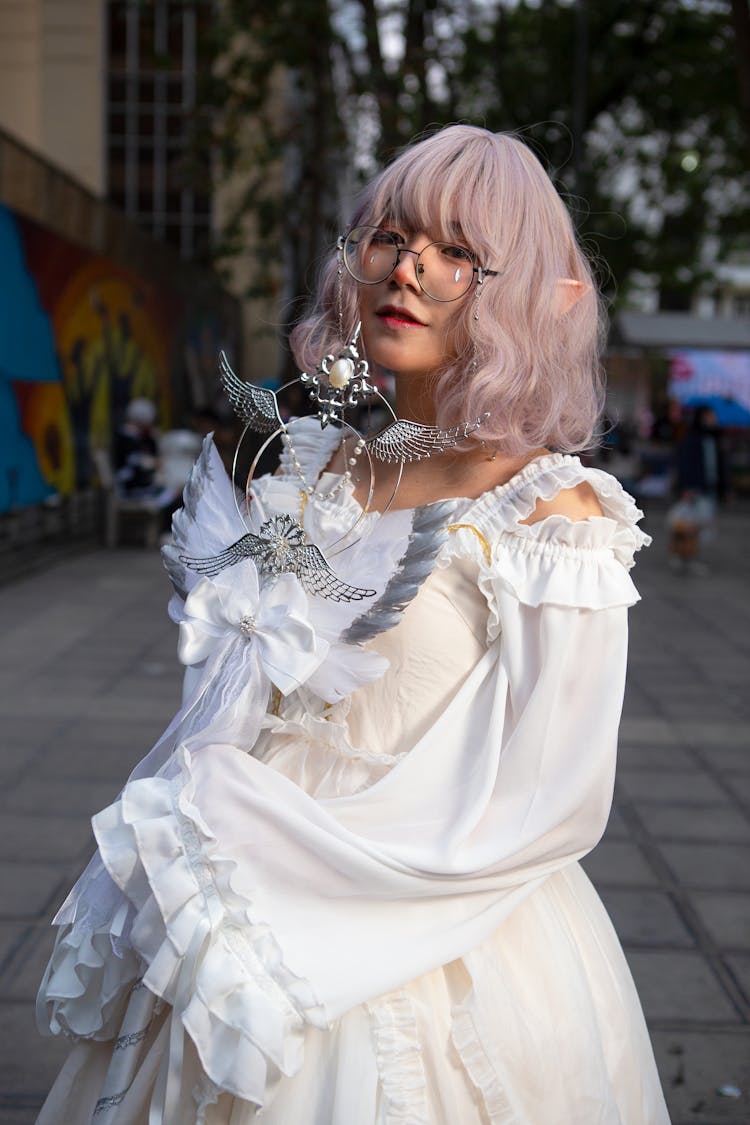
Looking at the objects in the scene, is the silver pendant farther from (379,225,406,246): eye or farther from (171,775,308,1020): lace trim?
(171,775,308,1020): lace trim

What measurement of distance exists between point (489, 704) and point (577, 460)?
40 centimetres

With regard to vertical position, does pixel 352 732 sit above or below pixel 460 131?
below

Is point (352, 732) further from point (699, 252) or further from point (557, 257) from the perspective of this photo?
point (699, 252)

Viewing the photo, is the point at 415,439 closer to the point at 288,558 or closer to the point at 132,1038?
the point at 288,558

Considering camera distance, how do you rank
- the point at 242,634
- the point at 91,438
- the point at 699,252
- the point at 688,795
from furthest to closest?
1. the point at 699,252
2. the point at 91,438
3. the point at 688,795
4. the point at 242,634

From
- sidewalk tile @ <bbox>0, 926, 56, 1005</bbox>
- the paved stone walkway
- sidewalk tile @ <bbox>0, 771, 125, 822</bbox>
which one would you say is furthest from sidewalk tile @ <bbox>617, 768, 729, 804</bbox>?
sidewalk tile @ <bbox>0, 926, 56, 1005</bbox>

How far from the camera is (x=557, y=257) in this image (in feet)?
6.02

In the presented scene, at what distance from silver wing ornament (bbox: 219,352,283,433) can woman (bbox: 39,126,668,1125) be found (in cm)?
2

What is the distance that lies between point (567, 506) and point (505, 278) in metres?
0.33

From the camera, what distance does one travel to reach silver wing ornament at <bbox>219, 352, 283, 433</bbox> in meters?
1.79

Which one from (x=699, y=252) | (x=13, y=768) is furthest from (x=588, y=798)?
(x=699, y=252)

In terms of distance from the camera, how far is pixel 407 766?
170cm

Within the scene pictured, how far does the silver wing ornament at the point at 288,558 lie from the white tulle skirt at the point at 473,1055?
531 millimetres

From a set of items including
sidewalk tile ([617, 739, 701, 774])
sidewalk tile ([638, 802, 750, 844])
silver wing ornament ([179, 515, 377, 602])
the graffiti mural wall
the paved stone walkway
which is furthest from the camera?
the graffiti mural wall
